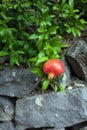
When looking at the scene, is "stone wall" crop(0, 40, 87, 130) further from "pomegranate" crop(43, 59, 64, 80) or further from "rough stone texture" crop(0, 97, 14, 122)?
"pomegranate" crop(43, 59, 64, 80)

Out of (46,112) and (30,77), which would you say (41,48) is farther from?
(46,112)

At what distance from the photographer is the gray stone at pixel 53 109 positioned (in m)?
2.42

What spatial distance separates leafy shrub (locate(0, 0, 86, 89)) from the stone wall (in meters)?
0.15

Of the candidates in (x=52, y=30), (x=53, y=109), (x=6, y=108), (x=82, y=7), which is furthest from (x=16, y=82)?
(x=82, y=7)

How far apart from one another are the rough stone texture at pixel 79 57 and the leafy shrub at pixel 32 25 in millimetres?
158

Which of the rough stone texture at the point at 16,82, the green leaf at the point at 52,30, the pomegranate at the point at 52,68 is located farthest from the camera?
the rough stone texture at the point at 16,82

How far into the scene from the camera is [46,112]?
2463 millimetres

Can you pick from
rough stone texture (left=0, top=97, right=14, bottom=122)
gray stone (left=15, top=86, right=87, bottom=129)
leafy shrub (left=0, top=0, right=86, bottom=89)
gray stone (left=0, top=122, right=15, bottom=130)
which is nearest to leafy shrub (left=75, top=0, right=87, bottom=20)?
leafy shrub (left=0, top=0, right=86, bottom=89)

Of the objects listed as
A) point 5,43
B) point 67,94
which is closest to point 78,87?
point 67,94

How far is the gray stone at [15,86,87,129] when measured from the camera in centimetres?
242

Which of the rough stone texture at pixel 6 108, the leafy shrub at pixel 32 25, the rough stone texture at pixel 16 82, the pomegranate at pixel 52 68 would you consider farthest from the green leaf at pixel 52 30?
the rough stone texture at pixel 6 108

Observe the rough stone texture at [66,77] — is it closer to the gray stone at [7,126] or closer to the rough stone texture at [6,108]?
the rough stone texture at [6,108]

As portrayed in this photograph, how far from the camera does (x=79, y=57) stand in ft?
7.95

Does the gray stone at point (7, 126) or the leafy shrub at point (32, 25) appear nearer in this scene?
the leafy shrub at point (32, 25)
